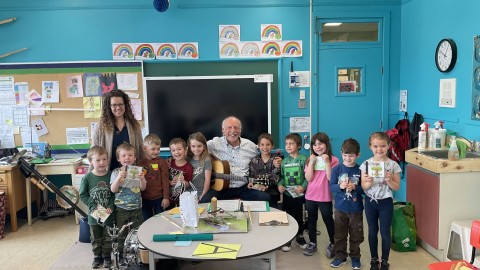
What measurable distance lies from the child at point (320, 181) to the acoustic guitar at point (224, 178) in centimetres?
42

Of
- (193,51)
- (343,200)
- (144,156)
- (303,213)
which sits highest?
(193,51)

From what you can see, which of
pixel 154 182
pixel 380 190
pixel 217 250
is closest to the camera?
pixel 217 250

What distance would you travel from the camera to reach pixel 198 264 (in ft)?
10.3

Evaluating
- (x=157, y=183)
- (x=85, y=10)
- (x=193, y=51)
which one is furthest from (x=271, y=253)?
(x=85, y=10)

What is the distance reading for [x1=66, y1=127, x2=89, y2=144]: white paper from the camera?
14.9ft

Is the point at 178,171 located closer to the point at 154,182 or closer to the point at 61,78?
the point at 154,182

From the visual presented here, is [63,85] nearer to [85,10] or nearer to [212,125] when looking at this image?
[85,10]

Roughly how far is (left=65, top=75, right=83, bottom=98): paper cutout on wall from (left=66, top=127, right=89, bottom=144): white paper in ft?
1.27

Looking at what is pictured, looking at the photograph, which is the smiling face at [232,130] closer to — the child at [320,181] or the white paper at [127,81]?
the child at [320,181]

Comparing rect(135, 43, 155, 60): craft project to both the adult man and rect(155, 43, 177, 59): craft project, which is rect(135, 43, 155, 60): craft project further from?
the adult man

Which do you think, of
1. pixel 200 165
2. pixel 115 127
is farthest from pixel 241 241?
pixel 115 127

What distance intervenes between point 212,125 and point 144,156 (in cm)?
133

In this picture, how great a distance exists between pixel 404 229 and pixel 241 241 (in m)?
1.75

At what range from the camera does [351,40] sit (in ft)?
15.0
